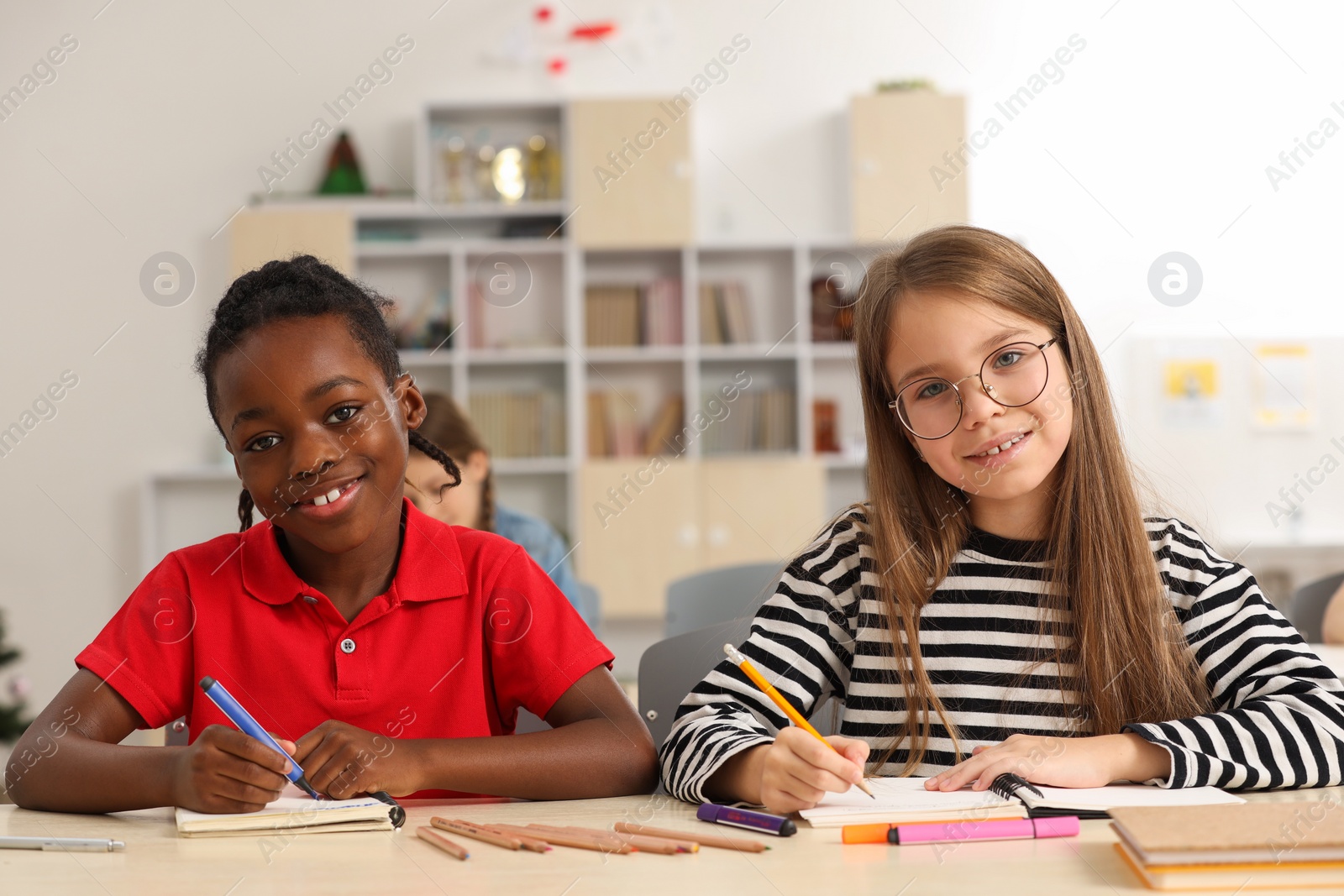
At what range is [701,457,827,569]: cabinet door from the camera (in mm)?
4496

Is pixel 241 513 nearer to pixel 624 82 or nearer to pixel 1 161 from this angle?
pixel 624 82

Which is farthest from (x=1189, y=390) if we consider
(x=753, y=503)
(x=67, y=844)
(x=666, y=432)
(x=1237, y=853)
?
(x=67, y=844)

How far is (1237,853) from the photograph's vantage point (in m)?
0.78

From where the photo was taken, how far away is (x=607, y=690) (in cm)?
125

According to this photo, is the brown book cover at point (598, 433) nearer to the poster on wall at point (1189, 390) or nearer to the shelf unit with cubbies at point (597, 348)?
the shelf unit with cubbies at point (597, 348)

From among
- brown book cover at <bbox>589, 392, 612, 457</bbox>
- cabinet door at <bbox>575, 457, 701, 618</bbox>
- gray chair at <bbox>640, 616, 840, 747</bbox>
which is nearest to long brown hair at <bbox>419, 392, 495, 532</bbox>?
gray chair at <bbox>640, 616, 840, 747</bbox>

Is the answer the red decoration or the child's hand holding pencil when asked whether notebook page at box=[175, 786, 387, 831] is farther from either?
the red decoration

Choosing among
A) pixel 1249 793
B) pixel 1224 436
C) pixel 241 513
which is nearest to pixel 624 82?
pixel 1224 436

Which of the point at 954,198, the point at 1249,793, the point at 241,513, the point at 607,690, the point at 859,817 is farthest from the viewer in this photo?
the point at 954,198

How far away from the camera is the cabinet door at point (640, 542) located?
Result: 4.49m

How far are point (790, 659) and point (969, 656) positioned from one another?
200mm

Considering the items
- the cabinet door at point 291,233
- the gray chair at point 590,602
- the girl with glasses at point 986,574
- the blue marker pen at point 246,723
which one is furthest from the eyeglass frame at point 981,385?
the cabinet door at point 291,233

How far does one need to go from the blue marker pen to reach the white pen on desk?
0.41 ft

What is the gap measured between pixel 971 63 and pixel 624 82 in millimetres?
1388
